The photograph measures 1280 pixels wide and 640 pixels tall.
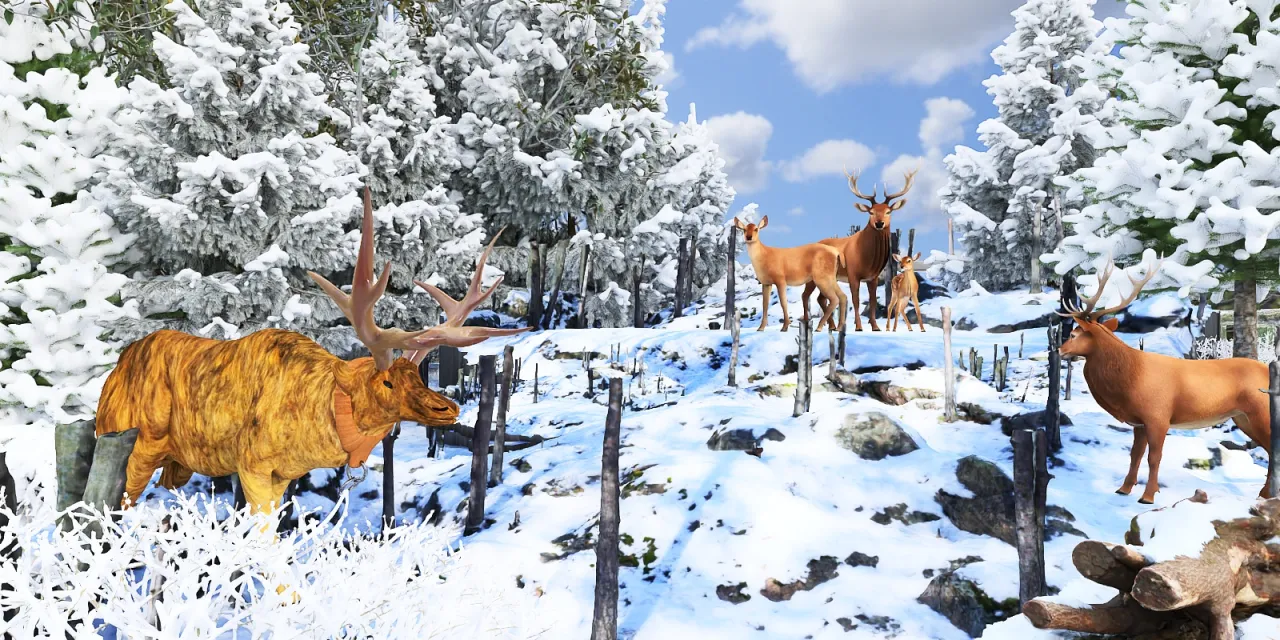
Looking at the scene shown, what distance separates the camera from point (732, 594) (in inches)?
261

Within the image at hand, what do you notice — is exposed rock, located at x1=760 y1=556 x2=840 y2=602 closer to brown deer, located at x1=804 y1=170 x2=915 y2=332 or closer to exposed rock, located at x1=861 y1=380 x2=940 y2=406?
exposed rock, located at x1=861 y1=380 x2=940 y2=406

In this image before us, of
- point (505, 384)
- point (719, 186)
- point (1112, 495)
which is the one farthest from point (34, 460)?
point (719, 186)

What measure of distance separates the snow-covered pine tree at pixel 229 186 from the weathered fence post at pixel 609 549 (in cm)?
585

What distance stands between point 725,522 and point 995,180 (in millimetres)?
23149

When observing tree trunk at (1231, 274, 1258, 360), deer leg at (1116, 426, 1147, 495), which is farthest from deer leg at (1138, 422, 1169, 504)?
tree trunk at (1231, 274, 1258, 360)

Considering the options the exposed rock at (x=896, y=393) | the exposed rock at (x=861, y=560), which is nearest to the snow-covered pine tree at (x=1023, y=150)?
the exposed rock at (x=896, y=393)

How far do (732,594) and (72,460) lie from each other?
522 centimetres

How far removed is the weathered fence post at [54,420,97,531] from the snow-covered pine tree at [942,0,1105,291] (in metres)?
25.6

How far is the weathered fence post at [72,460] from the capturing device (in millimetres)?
3920

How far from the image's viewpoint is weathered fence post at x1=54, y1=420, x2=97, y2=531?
154 inches

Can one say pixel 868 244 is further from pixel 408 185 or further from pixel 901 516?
pixel 408 185

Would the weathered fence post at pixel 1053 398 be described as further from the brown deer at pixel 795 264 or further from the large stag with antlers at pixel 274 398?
the large stag with antlers at pixel 274 398

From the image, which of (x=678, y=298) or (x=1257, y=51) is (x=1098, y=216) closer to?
(x=1257, y=51)

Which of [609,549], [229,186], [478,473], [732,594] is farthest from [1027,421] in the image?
[229,186]
